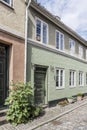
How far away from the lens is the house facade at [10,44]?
10.0 m

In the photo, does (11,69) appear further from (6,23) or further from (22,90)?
(6,23)

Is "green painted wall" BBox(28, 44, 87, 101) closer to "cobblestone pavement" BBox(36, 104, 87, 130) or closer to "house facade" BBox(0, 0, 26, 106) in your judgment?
"house facade" BBox(0, 0, 26, 106)

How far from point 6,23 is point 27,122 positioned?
468 centimetres

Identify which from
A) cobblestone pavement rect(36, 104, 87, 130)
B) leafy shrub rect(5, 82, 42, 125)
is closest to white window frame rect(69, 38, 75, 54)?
cobblestone pavement rect(36, 104, 87, 130)

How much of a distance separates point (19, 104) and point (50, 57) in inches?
233

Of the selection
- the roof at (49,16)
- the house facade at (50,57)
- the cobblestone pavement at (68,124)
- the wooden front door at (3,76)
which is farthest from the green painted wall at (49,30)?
the cobblestone pavement at (68,124)

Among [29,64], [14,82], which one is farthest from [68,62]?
[14,82]

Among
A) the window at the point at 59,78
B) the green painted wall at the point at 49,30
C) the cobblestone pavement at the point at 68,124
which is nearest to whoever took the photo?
the cobblestone pavement at the point at 68,124

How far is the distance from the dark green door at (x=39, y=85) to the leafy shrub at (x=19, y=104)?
3.40m

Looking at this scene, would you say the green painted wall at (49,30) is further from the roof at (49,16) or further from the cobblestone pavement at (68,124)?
the cobblestone pavement at (68,124)

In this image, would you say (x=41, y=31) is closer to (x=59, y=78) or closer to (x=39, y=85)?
(x=39, y=85)

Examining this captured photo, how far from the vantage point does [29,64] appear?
40.0ft

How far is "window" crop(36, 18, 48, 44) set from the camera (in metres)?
13.4

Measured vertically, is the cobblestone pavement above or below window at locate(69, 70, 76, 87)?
below
